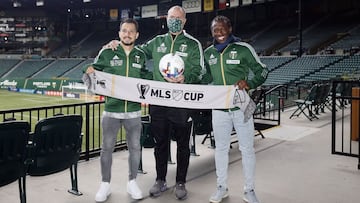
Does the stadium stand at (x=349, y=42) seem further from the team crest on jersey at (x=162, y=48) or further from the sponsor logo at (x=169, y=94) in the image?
the team crest on jersey at (x=162, y=48)

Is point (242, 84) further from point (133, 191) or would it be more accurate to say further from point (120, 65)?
point (133, 191)

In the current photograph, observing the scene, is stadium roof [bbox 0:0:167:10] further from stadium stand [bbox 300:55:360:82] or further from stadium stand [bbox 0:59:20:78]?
stadium stand [bbox 300:55:360:82]

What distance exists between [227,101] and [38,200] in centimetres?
225

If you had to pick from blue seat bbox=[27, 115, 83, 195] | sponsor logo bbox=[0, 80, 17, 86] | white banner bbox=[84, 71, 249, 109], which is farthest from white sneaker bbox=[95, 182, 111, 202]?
sponsor logo bbox=[0, 80, 17, 86]

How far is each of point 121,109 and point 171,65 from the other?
2.33ft

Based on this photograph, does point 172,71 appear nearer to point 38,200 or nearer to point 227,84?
point 227,84

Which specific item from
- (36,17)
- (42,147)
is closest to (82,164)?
(42,147)

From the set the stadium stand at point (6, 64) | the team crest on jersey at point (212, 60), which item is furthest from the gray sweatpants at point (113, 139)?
the stadium stand at point (6, 64)

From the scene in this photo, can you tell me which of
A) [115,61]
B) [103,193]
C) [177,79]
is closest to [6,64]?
[115,61]

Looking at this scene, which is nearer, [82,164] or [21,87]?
[82,164]

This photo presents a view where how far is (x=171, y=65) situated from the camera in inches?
155

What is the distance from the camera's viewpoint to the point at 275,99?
13203mm

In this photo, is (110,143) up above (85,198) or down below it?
above

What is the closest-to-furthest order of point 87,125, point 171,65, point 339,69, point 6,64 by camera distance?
point 171,65 < point 87,125 < point 339,69 < point 6,64
